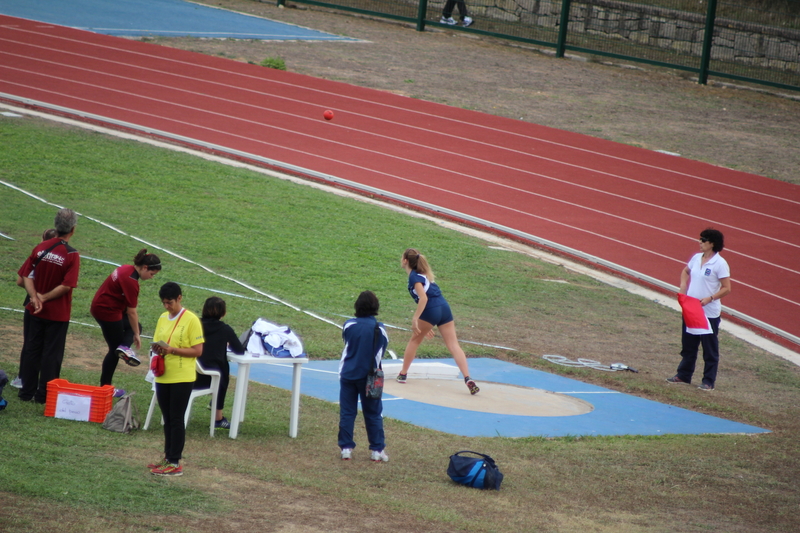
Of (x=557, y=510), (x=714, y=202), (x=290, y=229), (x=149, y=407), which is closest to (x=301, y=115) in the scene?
(x=290, y=229)

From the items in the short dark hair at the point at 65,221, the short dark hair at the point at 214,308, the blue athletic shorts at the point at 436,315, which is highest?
the short dark hair at the point at 65,221

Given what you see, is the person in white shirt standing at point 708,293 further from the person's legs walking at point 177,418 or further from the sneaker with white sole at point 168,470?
the sneaker with white sole at point 168,470

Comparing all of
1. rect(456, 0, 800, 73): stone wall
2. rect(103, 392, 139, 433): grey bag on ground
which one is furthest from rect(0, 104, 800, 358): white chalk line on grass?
rect(456, 0, 800, 73): stone wall

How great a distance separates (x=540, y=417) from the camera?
9227 mm

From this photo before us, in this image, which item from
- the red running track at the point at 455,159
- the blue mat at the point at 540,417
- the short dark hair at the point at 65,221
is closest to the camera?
the short dark hair at the point at 65,221

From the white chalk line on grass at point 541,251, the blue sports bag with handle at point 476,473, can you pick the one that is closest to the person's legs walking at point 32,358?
the blue sports bag with handle at point 476,473

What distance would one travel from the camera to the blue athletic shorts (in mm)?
9805

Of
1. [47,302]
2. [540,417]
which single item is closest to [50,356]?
[47,302]

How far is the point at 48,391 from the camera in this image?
23.6 feet

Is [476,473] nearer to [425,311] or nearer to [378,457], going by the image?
[378,457]

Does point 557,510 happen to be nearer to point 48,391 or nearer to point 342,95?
point 48,391

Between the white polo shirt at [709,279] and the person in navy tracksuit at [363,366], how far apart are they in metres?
5.26

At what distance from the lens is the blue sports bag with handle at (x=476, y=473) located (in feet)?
22.4

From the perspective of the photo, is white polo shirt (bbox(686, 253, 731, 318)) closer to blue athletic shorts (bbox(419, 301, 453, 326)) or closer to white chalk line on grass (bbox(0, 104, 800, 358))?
white chalk line on grass (bbox(0, 104, 800, 358))
